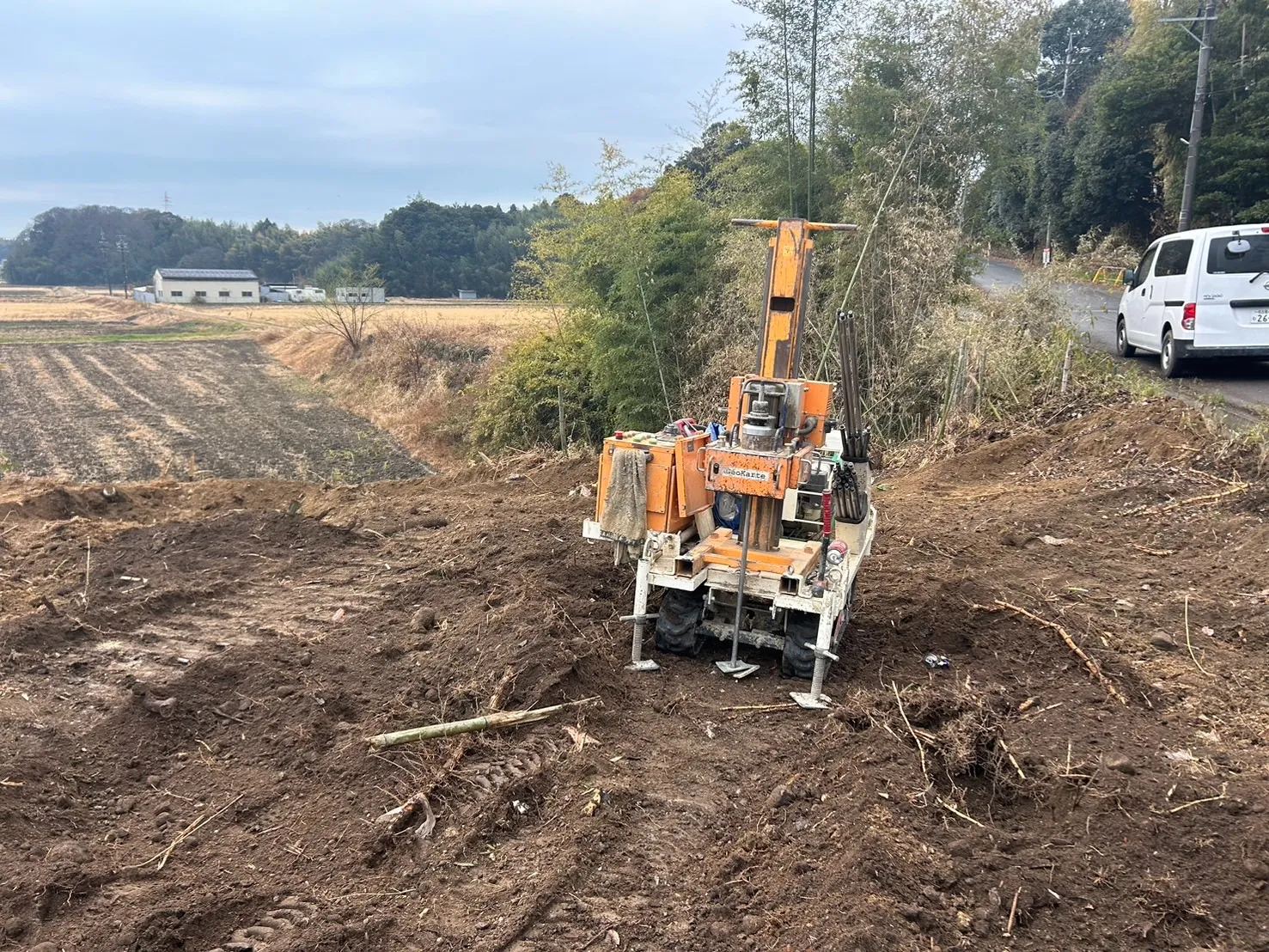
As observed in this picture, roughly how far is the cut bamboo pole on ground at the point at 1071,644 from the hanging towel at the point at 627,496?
2.34 metres

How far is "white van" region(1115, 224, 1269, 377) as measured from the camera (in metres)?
9.31

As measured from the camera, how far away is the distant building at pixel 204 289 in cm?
6400

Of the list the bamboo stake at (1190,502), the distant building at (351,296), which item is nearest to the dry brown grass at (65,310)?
the distant building at (351,296)

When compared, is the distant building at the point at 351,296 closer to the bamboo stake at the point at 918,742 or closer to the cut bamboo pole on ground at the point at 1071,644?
the cut bamboo pole on ground at the point at 1071,644

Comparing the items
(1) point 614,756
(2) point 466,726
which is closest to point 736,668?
(1) point 614,756

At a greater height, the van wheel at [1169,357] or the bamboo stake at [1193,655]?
the van wheel at [1169,357]

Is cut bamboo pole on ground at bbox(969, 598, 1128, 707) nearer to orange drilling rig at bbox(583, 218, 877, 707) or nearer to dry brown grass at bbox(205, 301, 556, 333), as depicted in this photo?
orange drilling rig at bbox(583, 218, 877, 707)

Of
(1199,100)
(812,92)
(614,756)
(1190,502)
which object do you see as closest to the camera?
(614,756)

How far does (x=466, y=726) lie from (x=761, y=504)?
1.94 m

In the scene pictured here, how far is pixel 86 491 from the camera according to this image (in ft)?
30.5

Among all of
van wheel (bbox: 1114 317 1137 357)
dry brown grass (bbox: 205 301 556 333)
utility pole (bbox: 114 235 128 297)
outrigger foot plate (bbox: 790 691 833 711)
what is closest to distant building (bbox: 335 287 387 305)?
dry brown grass (bbox: 205 301 556 333)

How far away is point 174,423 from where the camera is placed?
2056cm

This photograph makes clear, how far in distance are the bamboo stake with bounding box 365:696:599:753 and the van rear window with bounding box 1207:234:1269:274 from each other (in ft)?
28.4

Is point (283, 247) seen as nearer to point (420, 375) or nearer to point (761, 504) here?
point (420, 375)
